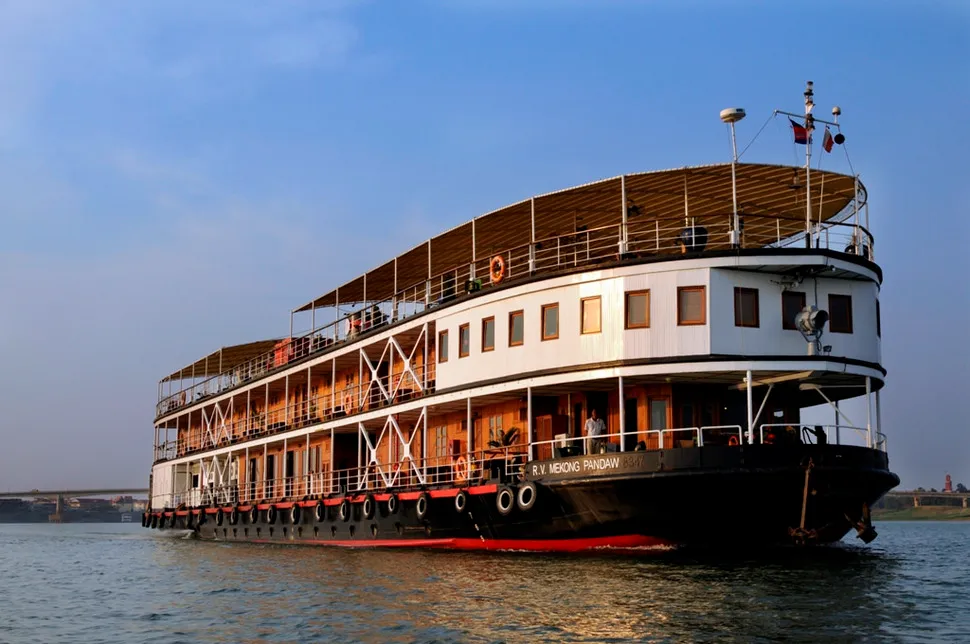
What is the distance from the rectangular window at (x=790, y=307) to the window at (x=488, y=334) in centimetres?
637

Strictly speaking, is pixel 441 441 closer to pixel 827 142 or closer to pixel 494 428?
pixel 494 428

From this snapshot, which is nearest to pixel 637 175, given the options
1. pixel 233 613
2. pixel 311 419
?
pixel 233 613

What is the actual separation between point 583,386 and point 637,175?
4411 mm

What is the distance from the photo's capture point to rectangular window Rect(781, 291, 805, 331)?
20094mm

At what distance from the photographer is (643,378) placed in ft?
66.9

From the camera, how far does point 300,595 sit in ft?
54.5

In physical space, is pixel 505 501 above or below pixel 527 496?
below

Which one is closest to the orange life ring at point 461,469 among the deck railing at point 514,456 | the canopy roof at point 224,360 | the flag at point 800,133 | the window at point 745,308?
the deck railing at point 514,456

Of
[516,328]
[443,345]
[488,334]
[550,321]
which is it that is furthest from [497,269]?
[443,345]

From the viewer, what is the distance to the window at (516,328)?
881 inches

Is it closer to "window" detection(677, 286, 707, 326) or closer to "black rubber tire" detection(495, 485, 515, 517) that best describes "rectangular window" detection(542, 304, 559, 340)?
"window" detection(677, 286, 707, 326)

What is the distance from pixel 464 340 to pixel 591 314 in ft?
14.2

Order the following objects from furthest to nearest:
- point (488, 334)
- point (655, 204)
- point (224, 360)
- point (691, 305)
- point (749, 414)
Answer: point (224, 360)
point (655, 204)
point (488, 334)
point (691, 305)
point (749, 414)

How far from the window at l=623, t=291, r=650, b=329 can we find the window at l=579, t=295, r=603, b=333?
2.06 feet
